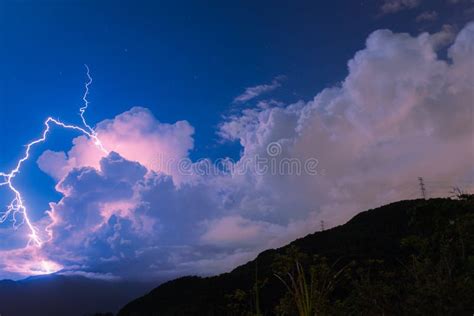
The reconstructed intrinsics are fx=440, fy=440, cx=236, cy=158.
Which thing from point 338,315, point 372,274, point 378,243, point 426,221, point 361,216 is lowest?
point 338,315

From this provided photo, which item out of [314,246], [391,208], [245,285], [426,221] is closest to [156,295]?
[314,246]

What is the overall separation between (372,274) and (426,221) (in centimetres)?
447

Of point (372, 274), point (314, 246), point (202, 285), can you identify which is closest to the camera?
point (372, 274)

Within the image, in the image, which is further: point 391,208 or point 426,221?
point 391,208

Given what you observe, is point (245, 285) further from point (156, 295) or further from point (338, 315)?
point (338, 315)

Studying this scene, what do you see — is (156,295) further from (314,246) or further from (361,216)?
(361,216)

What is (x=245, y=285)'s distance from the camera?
144 ft

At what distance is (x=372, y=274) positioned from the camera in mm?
8609

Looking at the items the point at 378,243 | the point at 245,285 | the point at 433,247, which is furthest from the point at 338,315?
the point at 378,243

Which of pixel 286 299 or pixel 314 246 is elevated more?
pixel 314 246

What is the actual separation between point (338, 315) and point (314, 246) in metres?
67.7

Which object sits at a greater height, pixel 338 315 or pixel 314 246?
pixel 314 246

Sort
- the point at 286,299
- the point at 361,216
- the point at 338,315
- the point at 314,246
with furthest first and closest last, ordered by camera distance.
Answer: the point at 361,216 < the point at 314,246 < the point at 286,299 < the point at 338,315

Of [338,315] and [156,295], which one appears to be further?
[156,295]
